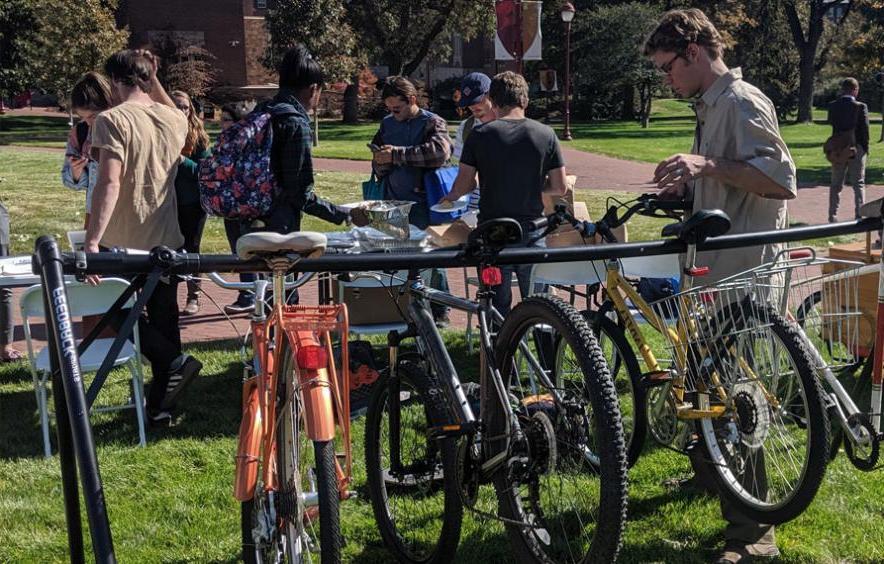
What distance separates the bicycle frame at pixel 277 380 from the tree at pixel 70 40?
35.3 metres

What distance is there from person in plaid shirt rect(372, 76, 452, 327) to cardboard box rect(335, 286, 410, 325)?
69cm

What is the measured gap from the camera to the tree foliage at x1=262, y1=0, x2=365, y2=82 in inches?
1475

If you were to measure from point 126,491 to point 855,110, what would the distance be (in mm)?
14298

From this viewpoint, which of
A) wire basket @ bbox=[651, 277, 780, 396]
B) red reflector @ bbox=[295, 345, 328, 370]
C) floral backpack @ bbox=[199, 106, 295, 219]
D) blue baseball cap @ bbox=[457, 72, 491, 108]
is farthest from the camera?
blue baseball cap @ bbox=[457, 72, 491, 108]

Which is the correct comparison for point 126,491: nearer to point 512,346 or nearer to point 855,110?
point 512,346

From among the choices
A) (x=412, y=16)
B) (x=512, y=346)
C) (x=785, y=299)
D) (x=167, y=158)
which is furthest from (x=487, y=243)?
(x=412, y=16)

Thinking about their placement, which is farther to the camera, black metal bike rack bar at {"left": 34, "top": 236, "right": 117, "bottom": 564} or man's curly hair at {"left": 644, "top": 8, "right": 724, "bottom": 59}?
man's curly hair at {"left": 644, "top": 8, "right": 724, "bottom": 59}

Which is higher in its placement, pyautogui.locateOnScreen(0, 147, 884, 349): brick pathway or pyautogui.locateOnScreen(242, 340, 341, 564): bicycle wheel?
pyautogui.locateOnScreen(242, 340, 341, 564): bicycle wheel

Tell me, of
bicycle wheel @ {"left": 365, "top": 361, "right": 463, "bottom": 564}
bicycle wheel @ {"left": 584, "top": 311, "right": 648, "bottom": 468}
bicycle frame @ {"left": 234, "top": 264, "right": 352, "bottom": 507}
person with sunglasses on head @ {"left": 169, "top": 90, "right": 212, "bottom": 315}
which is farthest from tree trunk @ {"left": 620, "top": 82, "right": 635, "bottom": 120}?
bicycle frame @ {"left": 234, "top": 264, "right": 352, "bottom": 507}

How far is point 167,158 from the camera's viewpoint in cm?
576

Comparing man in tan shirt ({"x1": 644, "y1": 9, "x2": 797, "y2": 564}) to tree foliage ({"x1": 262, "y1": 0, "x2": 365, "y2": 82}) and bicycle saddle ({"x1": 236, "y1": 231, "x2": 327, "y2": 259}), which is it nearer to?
bicycle saddle ({"x1": 236, "y1": 231, "x2": 327, "y2": 259})

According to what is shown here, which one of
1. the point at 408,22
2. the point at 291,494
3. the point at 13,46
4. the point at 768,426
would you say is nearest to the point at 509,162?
the point at 768,426

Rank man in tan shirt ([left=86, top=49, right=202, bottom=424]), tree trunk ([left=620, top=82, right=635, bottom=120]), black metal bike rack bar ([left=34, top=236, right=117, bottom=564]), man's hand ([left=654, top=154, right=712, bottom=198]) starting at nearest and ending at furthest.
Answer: black metal bike rack bar ([left=34, top=236, right=117, bottom=564])
man's hand ([left=654, top=154, right=712, bottom=198])
man in tan shirt ([left=86, top=49, right=202, bottom=424])
tree trunk ([left=620, top=82, right=635, bottom=120])

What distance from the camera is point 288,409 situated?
10.3 ft
